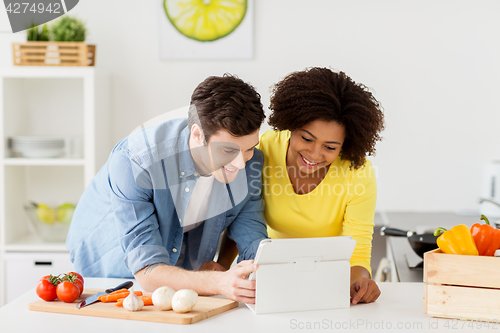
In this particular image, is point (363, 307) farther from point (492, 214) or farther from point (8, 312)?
point (492, 214)

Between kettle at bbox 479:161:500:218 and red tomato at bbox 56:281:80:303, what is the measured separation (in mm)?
2053

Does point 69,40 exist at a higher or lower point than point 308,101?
higher

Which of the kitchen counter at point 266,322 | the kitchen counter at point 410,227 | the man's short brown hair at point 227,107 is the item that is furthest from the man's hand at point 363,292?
the man's short brown hair at point 227,107

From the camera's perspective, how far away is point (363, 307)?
1.17 metres

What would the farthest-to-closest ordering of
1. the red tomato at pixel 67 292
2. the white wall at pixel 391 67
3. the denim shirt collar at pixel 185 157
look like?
the white wall at pixel 391 67 < the denim shirt collar at pixel 185 157 < the red tomato at pixel 67 292

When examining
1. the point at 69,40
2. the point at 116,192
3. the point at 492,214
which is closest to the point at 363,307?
the point at 116,192

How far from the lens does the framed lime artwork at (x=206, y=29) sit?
2594 mm

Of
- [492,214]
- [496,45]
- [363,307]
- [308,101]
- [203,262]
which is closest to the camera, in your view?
[363,307]

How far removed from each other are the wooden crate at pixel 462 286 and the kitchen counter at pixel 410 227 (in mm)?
453

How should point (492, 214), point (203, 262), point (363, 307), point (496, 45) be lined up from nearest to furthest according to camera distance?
point (363, 307)
point (203, 262)
point (492, 214)
point (496, 45)

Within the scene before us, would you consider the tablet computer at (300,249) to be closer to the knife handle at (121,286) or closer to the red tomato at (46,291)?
the knife handle at (121,286)

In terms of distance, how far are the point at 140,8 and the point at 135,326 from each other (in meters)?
2.07

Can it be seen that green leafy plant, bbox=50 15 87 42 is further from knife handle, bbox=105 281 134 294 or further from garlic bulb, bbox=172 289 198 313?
garlic bulb, bbox=172 289 198 313

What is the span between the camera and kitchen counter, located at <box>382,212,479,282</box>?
163 centimetres
